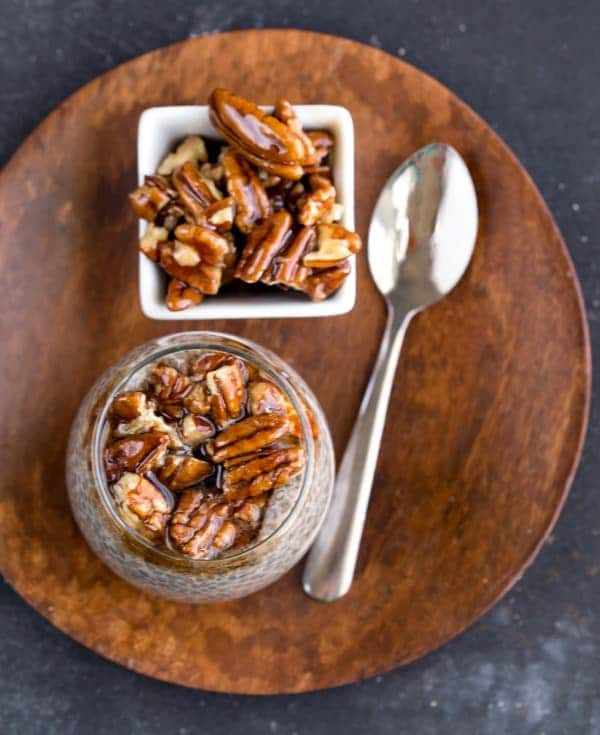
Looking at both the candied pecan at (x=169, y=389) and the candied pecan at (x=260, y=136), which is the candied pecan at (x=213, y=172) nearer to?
the candied pecan at (x=260, y=136)

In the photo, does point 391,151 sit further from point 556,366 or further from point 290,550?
point 290,550

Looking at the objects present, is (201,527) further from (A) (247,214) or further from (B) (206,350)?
(A) (247,214)

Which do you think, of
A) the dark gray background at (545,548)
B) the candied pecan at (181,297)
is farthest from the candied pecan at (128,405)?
the dark gray background at (545,548)

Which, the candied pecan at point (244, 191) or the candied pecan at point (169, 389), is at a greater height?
the candied pecan at point (244, 191)

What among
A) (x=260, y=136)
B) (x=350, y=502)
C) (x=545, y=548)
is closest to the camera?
(x=260, y=136)

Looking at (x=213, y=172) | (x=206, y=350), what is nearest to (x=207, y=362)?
(x=206, y=350)

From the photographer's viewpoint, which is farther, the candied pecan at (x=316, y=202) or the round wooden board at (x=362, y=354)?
the round wooden board at (x=362, y=354)

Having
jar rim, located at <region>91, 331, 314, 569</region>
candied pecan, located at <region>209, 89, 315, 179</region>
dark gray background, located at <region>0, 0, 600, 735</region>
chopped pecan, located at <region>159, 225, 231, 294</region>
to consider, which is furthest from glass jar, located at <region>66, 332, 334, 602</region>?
dark gray background, located at <region>0, 0, 600, 735</region>
